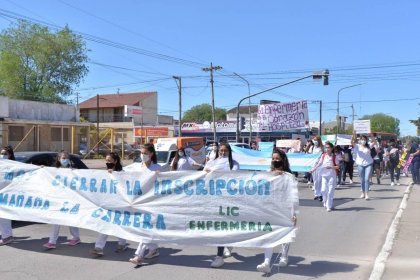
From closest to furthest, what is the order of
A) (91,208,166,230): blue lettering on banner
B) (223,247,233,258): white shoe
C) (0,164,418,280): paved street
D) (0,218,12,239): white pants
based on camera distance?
(0,164,418,280): paved street, (91,208,166,230): blue lettering on banner, (223,247,233,258): white shoe, (0,218,12,239): white pants

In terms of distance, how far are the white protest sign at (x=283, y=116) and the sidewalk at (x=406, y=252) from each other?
1344 centimetres

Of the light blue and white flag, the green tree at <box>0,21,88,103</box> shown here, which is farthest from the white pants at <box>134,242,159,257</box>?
the green tree at <box>0,21,88,103</box>

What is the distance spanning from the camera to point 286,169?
265 inches

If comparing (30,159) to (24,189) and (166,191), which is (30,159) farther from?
(166,191)

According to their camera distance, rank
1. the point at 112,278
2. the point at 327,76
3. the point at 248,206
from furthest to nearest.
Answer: the point at 327,76
the point at 248,206
the point at 112,278

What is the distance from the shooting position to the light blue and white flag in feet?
56.8

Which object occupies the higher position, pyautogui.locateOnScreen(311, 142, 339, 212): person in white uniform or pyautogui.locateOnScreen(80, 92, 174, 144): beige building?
pyautogui.locateOnScreen(80, 92, 174, 144): beige building

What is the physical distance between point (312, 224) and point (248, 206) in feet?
12.7

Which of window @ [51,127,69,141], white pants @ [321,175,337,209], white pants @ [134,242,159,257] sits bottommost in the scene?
white pants @ [134,242,159,257]

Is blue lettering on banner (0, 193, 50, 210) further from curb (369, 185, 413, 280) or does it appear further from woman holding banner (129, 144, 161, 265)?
curb (369, 185, 413, 280)

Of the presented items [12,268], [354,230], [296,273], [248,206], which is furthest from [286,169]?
[12,268]

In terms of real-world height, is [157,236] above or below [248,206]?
below

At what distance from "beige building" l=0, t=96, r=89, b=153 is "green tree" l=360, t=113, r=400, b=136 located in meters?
99.6

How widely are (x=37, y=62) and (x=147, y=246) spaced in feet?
184
